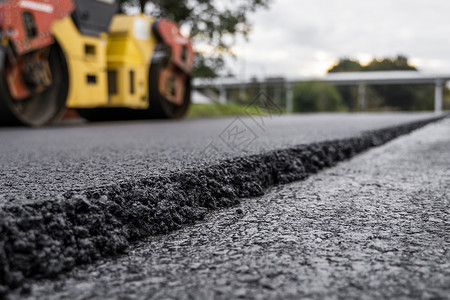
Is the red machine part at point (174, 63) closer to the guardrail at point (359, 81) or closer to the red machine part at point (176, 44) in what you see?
the red machine part at point (176, 44)

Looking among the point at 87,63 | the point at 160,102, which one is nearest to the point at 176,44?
the point at 160,102

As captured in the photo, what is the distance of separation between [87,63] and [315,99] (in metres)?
27.5

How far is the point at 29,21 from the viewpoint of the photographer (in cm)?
521

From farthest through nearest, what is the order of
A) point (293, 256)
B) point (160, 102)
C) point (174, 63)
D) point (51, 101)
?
point (174, 63) < point (160, 102) < point (51, 101) < point (293, 256)

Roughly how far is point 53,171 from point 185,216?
0.61m

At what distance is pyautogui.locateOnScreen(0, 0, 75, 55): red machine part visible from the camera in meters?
4.93

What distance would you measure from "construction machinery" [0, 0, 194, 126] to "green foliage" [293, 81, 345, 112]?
24.2 m

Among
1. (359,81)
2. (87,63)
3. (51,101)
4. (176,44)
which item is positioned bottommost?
(51,101)

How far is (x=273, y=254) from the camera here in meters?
1.08

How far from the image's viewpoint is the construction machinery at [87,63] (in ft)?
16.9

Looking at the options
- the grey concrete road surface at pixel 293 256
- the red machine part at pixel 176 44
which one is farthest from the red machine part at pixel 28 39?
the grey concrete road surface at pixel 293 256

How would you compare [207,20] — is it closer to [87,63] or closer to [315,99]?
[87,63]

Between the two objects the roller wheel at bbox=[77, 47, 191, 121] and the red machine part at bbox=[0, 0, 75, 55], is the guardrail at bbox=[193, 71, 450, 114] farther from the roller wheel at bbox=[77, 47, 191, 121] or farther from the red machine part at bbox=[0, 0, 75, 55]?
the red machine part at bbox=[0, 0, 75, 55]

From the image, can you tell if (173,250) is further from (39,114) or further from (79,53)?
(79,53)
